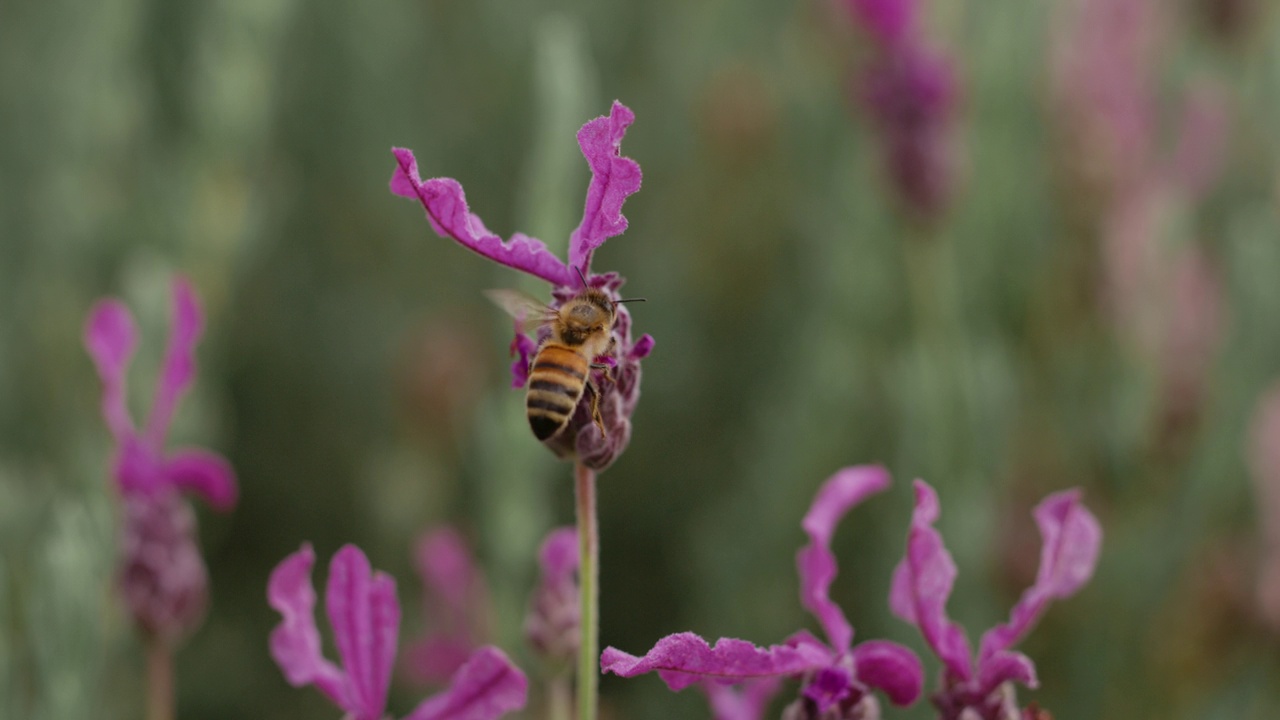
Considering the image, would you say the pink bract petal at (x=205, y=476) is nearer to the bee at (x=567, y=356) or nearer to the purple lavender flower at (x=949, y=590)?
the bee at (x=567, y=356)

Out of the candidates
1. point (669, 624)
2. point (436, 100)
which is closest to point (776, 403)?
point (669, 624)

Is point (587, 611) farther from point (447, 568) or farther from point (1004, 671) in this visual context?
point (447, 568)

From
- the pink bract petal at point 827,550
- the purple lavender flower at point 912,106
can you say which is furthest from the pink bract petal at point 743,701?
the purple lavender flower at point 912,106

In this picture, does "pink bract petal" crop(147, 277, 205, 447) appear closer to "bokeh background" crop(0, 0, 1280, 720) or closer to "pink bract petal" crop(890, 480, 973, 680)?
"bokeh background" crop(0, 0, 1280, 720)

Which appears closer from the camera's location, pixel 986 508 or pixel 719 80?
pixel 986 508

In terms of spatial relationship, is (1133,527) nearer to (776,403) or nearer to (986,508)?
(986,508)

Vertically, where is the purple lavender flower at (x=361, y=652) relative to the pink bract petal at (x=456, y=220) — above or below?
below

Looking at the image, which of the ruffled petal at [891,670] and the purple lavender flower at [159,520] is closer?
the ruffled petal at [891,670]
